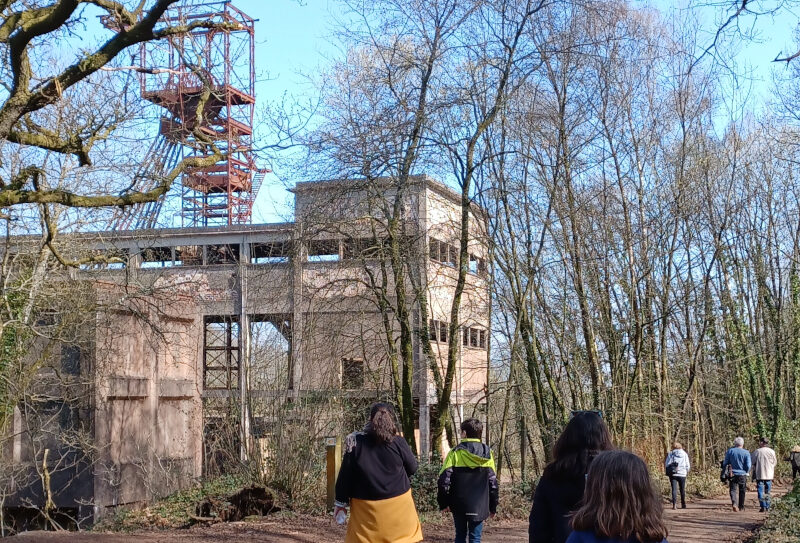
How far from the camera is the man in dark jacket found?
7805mm

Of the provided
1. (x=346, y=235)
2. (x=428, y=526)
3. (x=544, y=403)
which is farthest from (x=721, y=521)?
(x=346, y=235)

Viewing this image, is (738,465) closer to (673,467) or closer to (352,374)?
(673,467)

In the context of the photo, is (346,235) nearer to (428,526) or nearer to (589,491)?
(428,526)

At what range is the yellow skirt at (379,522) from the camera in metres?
6.83

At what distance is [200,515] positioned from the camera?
15562 millimetres

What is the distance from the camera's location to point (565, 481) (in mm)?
4699

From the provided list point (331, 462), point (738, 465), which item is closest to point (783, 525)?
point (331, 462)

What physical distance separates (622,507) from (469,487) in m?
4.71

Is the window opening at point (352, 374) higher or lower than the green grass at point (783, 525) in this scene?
higher

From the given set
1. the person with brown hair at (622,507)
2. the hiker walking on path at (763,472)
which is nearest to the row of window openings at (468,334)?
the hiker walking on path at (763,472)

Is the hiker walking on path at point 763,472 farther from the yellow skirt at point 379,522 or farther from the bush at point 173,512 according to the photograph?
the yellow skirt at point 379,522

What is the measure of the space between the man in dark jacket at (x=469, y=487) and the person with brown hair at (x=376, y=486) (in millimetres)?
920

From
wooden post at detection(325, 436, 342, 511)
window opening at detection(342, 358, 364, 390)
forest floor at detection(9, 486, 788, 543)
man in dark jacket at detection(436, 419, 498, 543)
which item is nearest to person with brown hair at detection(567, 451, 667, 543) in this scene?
man in dark jacket at detection(436, 419, 498, 543)

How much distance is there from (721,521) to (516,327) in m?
5.19
